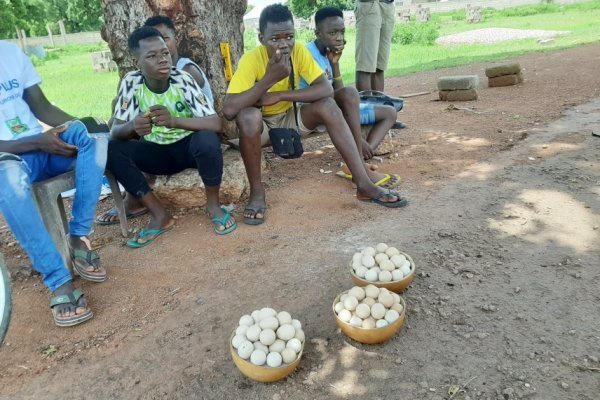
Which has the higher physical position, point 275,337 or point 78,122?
point 78,122

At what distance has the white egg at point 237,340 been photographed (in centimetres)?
209

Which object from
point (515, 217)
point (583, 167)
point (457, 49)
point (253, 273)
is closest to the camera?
point (253, 273)

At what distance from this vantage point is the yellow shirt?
12.1 feet

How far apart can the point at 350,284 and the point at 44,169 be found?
203 centimetres

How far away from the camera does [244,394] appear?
2043 mm

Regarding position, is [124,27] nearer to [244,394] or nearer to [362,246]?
[362,246]

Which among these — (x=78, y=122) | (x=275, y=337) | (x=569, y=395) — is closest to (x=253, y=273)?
(x=275, y=337)

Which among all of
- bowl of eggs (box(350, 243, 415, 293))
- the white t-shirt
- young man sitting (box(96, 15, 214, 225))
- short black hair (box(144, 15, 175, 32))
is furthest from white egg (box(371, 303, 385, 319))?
short black hair (box(144, 15, 175, 32))

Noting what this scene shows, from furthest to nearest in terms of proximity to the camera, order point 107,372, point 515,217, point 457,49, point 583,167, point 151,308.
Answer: point 457,49, point 583,167, point 515,217, point 151,308, point 107,372

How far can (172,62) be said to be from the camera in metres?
3.84

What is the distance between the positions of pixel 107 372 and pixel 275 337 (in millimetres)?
839

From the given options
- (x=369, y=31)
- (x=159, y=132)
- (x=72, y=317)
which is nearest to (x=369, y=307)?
(x=72, y=317)

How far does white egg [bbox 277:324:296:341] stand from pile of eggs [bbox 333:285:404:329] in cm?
24

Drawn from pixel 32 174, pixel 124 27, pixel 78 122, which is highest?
pixel 124 27
